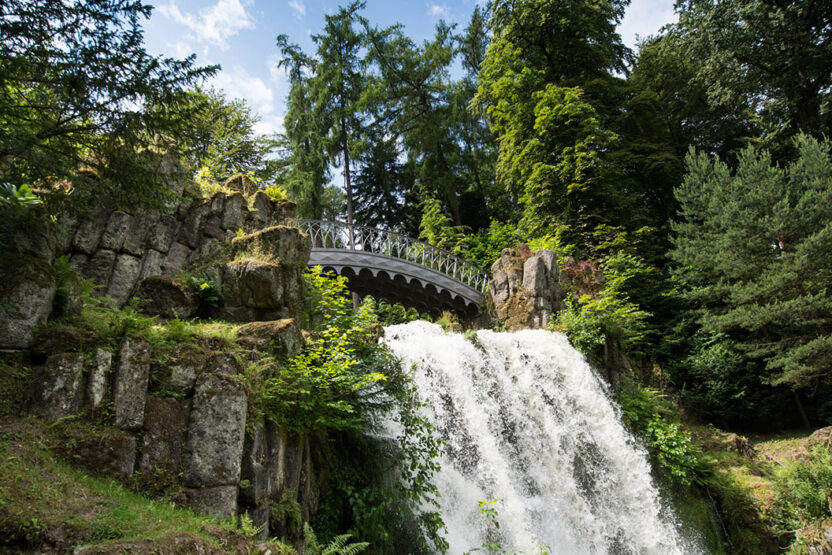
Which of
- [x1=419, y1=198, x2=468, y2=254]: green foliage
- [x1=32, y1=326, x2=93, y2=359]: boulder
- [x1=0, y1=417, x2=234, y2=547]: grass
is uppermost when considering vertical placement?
[x1=419, y1=198, x2=468, y2=254]: green foliage

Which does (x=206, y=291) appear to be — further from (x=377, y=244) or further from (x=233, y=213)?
(x=377, y=244)

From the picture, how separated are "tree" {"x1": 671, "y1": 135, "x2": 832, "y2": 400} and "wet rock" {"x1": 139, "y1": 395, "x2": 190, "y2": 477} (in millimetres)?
14821

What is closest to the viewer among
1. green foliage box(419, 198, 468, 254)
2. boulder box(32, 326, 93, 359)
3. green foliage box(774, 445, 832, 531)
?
boulder box(32, 326, 93, 359)

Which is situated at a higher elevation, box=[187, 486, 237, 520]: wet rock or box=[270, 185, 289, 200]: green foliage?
box=[270, 185, 289, 200]: green foliage

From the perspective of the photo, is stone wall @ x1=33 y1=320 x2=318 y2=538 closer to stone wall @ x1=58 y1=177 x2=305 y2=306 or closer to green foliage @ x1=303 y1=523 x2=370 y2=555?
green foliage @ x1=303 y1=523 x2=370 y2=555

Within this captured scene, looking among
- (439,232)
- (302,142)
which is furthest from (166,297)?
(302,142)

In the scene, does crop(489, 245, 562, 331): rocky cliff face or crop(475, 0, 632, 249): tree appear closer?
crop(489, 245, 562, 331): rocky cliff face

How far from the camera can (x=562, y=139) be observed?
18688 mm

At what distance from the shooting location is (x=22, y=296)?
4492mm

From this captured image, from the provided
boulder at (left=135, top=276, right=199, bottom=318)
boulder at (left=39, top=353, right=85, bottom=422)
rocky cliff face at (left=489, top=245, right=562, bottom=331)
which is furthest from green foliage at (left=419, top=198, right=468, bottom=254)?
boulder at (left=39, top=353, right=85, bottom=422)

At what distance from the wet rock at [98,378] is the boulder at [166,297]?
7.61ft

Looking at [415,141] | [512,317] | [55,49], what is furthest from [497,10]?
[55,49]

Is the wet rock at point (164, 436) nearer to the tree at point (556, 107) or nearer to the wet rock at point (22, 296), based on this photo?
the wet rock at point (22, 296)

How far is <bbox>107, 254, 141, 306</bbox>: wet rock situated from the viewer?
766 centimetres
